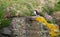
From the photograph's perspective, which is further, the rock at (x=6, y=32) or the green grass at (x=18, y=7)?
the green grass at (x=18, y=7)

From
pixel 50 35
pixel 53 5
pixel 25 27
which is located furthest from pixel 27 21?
pixel 53 5

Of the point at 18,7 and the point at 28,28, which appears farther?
the point at 18,7

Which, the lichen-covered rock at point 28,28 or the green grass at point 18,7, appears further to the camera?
the green grass at point 18,7

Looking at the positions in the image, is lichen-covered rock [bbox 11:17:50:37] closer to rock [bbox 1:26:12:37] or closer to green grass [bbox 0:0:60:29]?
rock [bbox 1:26:12:37]

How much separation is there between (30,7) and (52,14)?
1.11 metres

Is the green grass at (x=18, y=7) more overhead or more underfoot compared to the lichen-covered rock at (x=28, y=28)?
more overhead

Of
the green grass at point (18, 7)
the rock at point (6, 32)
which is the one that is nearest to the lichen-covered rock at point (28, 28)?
the rock at point (6, 32)

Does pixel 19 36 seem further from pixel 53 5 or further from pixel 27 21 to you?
pixel 53 5

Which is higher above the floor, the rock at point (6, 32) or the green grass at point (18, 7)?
the green grass at point (18, 7)

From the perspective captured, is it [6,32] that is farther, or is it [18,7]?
[18,7]

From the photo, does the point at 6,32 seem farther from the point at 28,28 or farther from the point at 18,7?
the point at 18,7

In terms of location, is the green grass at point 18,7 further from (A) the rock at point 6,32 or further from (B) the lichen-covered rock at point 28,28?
(B) the lichen-covered rock at point 28,28

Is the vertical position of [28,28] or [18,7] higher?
[18,7]

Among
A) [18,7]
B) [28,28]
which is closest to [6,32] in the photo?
[28,28]
